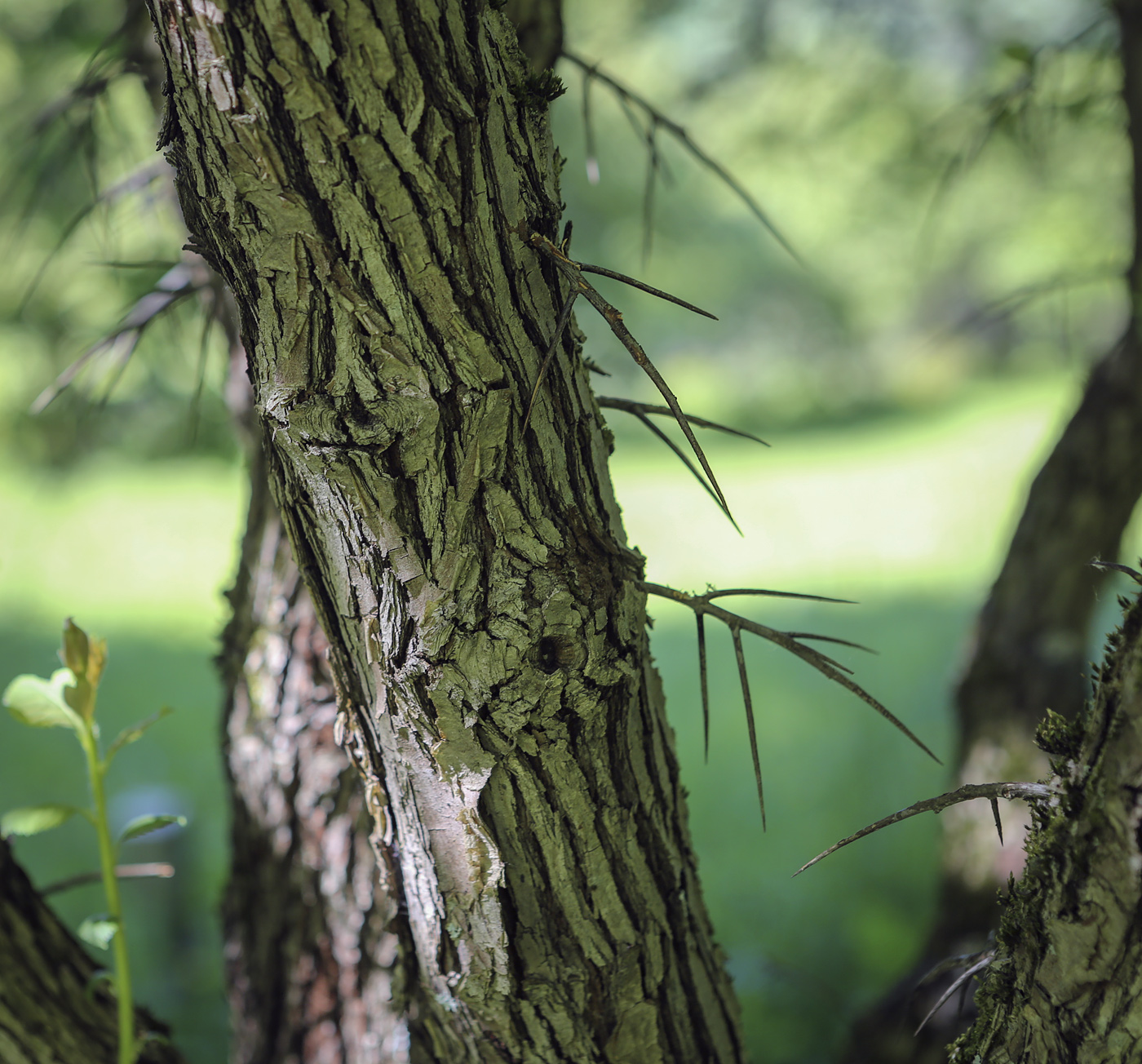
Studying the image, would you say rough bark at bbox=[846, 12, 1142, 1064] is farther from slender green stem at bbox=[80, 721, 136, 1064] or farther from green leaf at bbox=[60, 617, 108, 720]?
green leaf at bbox=[60, 617, 108, 720]

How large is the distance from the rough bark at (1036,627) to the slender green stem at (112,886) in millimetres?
1082

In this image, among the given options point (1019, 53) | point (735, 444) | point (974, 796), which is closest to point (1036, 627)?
point (1019, 53)

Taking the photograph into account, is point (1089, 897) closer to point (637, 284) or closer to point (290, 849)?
point (637, 284)

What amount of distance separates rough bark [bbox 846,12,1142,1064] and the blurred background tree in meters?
0.09

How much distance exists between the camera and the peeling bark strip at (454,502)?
1.69 ft

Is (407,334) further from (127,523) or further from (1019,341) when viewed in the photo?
(1019,341)

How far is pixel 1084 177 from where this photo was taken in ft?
9.97

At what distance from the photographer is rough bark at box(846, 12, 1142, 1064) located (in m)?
1.52

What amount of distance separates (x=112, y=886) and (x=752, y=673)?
239 cm

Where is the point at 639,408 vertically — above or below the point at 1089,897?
above

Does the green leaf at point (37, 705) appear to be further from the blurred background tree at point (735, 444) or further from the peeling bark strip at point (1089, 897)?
the peeling bark strip at point (1089, 897)

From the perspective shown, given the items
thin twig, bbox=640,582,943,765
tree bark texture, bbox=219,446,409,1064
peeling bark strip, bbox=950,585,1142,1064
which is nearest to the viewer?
peeling bark strip, bbox=950,585,1142,1064

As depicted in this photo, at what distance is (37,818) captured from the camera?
0.77m

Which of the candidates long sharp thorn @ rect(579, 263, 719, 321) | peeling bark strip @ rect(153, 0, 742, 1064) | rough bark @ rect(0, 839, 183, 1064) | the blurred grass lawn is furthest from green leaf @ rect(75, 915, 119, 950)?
the blurred grass lawn
